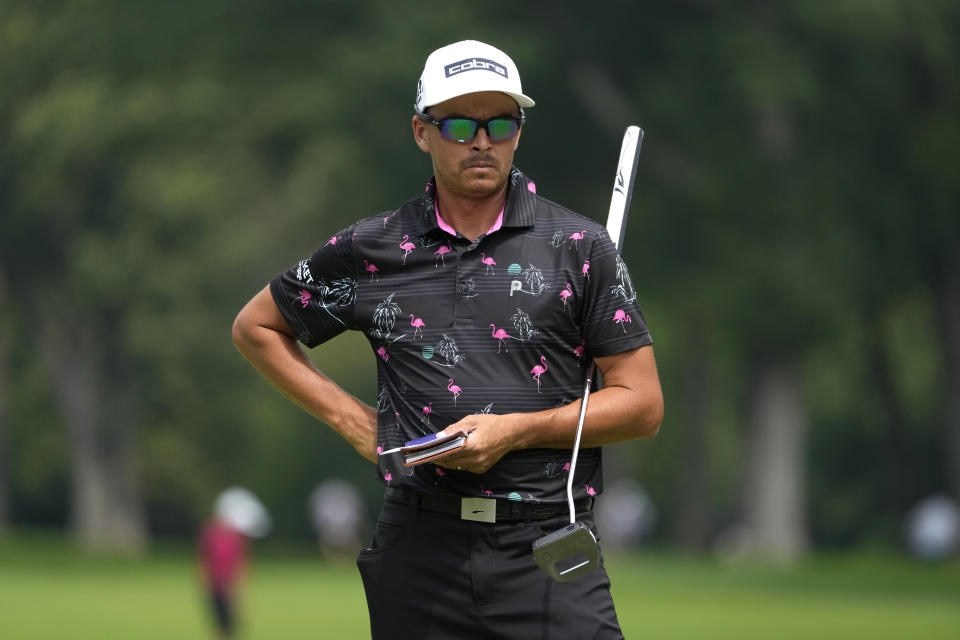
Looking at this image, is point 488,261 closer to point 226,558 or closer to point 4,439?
point 226,558

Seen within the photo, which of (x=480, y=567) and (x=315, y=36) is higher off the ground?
(x=315, y=36)

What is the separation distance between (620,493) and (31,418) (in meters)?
19.0

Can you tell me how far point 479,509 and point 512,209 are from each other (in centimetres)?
81

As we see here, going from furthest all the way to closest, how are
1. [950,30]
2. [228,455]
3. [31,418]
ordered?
[228,455], [31,418], [950,30]

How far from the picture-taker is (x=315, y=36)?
39.5m

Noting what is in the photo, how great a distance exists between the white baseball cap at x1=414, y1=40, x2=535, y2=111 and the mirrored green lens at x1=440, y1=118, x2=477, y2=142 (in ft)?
0.22

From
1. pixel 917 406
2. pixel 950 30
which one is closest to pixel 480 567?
pixel 950 30

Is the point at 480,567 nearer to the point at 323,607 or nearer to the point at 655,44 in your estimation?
the point at 323,607

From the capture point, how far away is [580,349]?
4.94 metres

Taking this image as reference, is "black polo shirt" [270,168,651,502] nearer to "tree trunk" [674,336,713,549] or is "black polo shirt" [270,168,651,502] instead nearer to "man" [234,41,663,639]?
"man" [234,41,663,639]

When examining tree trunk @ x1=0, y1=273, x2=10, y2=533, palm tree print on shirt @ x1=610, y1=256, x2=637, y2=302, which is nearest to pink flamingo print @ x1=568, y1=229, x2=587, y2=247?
palm tree print on shirt @ x1=610, y1=256, x2=637, y2=302

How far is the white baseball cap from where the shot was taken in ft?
16.2

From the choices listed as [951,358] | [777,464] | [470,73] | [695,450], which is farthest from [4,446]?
[470,73]

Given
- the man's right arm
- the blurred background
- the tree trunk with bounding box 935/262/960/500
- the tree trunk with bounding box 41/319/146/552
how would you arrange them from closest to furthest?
the man's right arm
the blurred background
the tree trunk with bounding box 935/262/960/500
the tree trunk with bounding box 41/319/146/552
